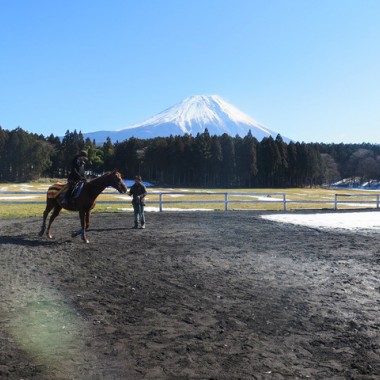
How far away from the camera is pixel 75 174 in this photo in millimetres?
12344

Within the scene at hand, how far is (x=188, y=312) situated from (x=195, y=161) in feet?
293

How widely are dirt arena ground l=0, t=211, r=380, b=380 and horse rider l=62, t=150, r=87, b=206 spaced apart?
1770mm

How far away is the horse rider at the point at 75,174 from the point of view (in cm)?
1222

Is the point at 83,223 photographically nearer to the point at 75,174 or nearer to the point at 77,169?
the point at 75,174

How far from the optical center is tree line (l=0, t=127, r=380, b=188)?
93.0 metres

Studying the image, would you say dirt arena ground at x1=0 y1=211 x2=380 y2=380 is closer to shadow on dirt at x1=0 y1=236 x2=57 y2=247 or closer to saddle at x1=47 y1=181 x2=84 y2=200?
shadow on dirt at x1=0 y1=236 x2=57 y2=247

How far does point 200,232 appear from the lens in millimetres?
14688

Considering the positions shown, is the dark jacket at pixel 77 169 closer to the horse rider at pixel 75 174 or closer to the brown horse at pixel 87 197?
the horse rider at pixel 75 174

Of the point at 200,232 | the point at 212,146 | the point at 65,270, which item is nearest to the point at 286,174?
the point at 212,146

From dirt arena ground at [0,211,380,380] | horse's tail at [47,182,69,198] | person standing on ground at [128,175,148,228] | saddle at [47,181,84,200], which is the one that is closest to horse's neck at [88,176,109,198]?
saddle at [47,181,84,200]

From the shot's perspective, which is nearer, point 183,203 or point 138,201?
point 138,201

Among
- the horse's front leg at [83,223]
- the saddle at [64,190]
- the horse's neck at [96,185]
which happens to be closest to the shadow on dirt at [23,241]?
the horse's front leg at [83,223]

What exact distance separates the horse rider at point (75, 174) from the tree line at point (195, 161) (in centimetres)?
8067

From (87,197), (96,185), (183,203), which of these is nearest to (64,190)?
(87,197)
